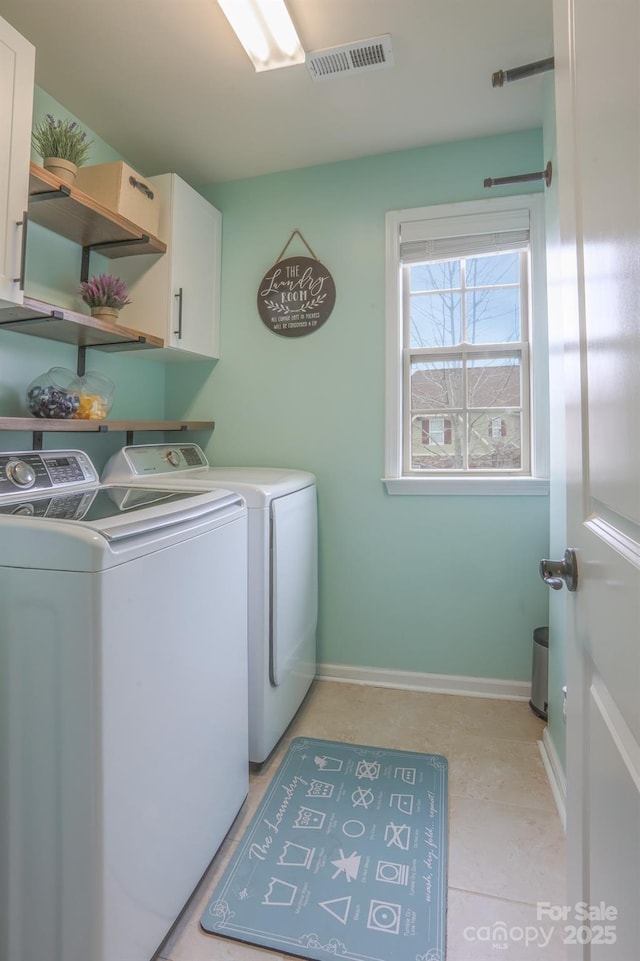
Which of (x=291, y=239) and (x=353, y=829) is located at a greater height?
(x=291, y=239)

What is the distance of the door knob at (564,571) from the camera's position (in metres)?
0.81

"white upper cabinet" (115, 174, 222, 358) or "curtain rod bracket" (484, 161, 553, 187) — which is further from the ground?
"curtain rod bracket" (484, 161, 553, 187)

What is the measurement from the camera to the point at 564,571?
83 cm

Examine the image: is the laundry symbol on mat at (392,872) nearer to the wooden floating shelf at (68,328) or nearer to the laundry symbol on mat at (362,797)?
the laundry symbol on mat at (362,797)

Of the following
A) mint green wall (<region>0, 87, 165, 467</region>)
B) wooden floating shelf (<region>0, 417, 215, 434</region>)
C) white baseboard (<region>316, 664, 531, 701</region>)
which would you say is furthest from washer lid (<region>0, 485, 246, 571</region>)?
white baseboard (<region>316, 664, 531, 701</region>)

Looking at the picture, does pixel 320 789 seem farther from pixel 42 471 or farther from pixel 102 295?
pixel 102 295

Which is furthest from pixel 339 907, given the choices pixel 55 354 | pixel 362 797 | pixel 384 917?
pixel 55 354

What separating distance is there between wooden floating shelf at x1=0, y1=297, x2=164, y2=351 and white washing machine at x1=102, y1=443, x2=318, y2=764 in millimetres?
462

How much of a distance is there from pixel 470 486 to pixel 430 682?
3.22 ft

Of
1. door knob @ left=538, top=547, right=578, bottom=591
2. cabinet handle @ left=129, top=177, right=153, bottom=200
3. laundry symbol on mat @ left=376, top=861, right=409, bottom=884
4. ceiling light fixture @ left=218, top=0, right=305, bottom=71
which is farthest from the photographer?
cabinet handle @ left=129, top=177, right=153, bottom=200

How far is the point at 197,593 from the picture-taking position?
1251 mm

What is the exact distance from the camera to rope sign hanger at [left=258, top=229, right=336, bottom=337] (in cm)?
242

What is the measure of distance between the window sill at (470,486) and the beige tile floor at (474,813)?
0.98 metres

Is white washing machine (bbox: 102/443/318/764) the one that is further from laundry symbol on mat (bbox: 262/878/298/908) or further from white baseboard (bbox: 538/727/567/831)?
white baseboard (bbox: 538/727/567/831)
